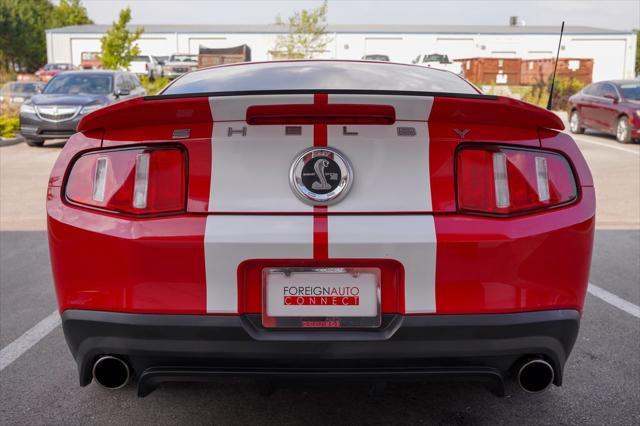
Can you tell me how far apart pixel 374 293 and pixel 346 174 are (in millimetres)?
413

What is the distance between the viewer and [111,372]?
254cm

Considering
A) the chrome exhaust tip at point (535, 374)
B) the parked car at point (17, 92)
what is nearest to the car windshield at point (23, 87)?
the parked car at point (17, 92)

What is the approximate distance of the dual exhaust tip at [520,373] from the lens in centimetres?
248

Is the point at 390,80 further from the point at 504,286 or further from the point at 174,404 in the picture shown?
the point at 174,404

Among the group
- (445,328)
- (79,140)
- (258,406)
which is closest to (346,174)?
(445,328)

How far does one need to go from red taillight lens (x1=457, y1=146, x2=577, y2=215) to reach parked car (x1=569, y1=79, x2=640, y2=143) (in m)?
14.6

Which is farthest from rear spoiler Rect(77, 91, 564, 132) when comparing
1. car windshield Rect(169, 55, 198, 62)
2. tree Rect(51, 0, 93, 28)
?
tree Rect(51, 0, 93, 28)

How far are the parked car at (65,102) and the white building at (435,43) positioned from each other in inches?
1786

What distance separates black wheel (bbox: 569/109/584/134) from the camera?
18.6m

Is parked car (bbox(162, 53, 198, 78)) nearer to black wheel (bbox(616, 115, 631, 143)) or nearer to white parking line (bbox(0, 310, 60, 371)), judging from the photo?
black wheel (bbox(616, 115, 631, 143))

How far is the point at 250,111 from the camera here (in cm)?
242

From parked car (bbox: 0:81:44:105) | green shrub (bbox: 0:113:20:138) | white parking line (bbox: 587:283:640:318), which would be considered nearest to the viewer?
white parking line (bbox: 587:283:640:318)

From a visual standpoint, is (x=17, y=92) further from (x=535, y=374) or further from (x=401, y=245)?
(x=535, y=374)

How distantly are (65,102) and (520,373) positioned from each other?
13740 millimetres
